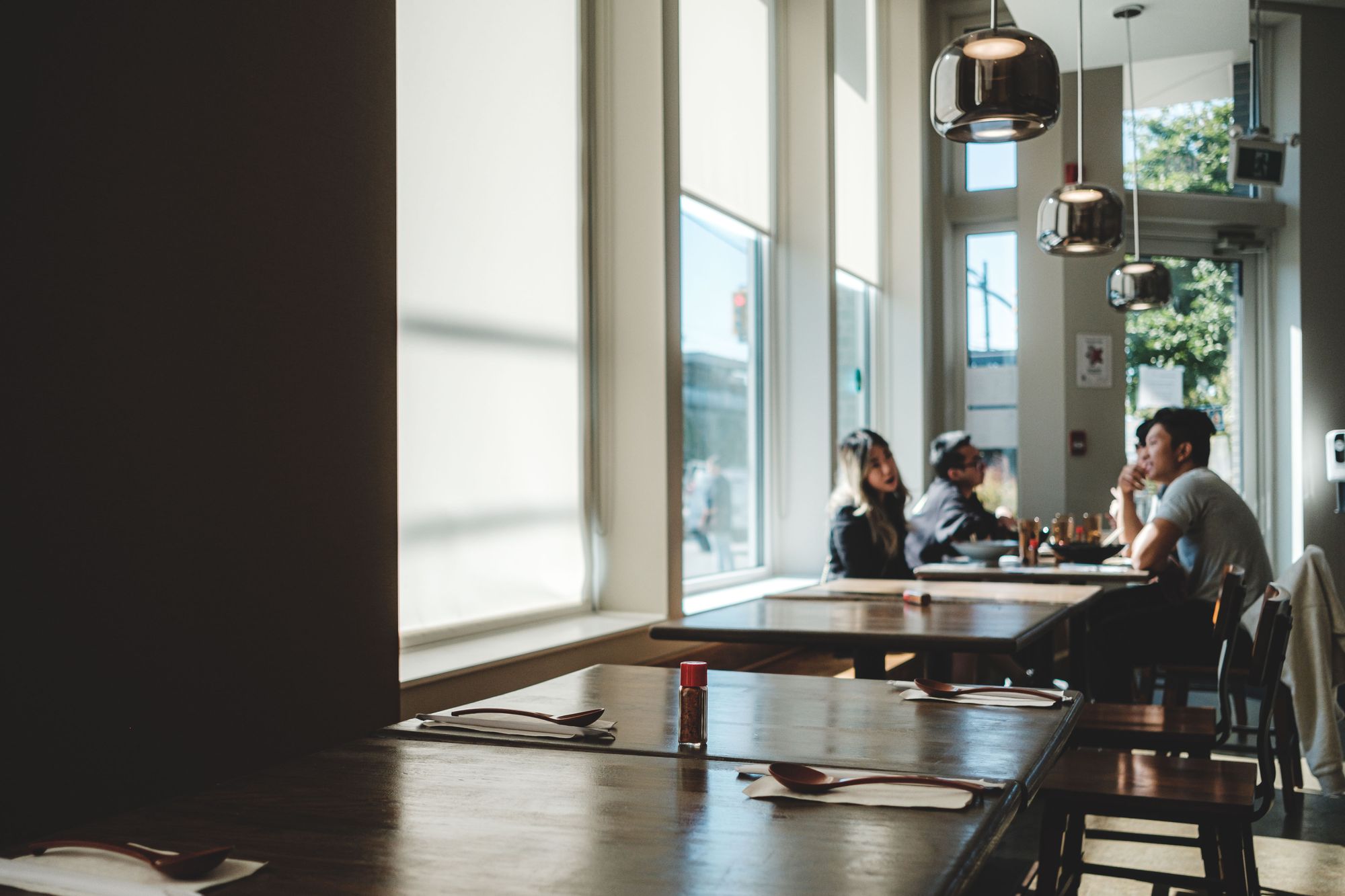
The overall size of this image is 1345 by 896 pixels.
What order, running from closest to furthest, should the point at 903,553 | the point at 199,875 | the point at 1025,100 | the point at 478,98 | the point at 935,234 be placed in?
the point at 199,875 < the point at 1025,100 < the point at 478,98 < the point at 903,553 < the point at 935,234

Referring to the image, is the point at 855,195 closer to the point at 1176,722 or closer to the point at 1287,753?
the point at 1287,753

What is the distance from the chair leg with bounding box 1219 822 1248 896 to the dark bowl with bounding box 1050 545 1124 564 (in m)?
3.06

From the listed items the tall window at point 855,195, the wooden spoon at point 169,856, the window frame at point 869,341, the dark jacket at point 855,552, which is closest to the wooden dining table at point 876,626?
the dark jacket at point 855,552

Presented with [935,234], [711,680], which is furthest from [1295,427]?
Result: [711,680]

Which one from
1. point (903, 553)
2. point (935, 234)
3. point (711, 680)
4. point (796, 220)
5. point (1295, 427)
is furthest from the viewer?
point (935, 234)

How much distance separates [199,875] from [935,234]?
299 inches

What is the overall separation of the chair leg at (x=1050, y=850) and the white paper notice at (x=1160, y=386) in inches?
224

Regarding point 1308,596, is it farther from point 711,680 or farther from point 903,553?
point 711,680

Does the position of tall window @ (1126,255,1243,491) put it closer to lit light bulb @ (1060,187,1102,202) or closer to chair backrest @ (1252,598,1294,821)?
lit light bulb @ (1060,187,1102,202)

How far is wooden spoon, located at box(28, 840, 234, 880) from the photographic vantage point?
1144mm

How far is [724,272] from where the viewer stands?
5.55 meters

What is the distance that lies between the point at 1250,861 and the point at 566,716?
6.16 ft

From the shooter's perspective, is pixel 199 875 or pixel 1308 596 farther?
pixel 1308 596

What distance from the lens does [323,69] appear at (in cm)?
246
